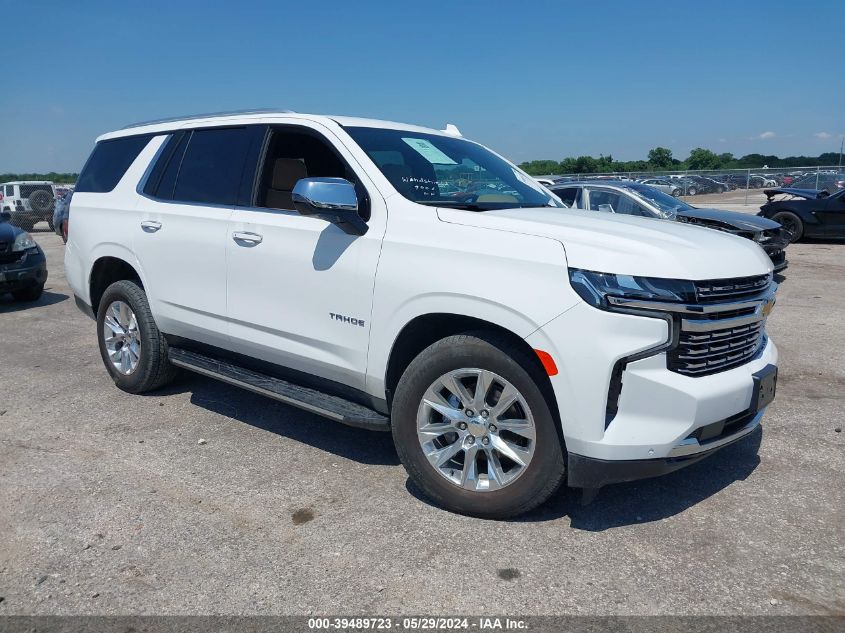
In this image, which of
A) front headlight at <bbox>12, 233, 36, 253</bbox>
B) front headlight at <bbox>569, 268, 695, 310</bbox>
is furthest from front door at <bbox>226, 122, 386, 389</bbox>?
front headlight at <bbox>12, 233, 36, 253</bbox>

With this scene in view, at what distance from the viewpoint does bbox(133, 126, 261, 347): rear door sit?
4.48m

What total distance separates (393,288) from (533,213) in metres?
0.88

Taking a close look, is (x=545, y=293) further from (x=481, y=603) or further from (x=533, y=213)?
(x=481, y=603)

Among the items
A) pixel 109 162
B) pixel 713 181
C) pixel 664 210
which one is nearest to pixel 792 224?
pixel 664 210

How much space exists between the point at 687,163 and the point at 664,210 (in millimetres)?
80615

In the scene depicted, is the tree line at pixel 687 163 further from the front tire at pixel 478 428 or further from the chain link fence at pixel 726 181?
the front tire at pixel 478 428

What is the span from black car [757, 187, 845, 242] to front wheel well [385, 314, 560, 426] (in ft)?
46.2

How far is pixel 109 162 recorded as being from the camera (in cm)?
554

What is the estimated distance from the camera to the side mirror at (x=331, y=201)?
3.51 meters

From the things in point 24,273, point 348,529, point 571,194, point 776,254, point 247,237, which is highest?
point 571,194

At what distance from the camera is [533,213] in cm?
374

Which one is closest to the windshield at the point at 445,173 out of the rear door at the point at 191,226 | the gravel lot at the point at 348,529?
the rear door at the point at 191,226

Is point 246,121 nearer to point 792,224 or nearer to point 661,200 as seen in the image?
point 661,200

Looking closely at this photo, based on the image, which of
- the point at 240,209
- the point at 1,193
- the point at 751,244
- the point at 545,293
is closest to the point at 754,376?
the point at 751,244
